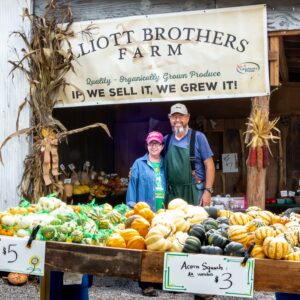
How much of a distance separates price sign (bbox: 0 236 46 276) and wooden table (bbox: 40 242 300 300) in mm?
44

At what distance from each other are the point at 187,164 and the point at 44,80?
2.16 metres

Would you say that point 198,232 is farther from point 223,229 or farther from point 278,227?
point 278,227

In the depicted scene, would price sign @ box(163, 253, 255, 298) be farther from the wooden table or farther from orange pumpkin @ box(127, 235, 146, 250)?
orange pumpkin @ box(127, 235, 146, 250)

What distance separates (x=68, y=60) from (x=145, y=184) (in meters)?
1.91

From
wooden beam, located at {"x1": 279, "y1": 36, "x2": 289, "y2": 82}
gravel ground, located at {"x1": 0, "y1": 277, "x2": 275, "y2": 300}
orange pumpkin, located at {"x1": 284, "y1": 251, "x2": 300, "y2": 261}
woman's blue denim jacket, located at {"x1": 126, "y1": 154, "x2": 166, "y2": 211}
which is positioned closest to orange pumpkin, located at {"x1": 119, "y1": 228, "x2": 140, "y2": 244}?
orange pumpkin, located at {"x1": 284, "y1": 251, "x2": 300, "y2": 261}

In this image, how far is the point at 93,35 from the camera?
645 cm

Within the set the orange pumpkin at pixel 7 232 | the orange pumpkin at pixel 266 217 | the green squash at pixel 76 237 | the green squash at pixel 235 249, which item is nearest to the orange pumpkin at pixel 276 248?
the green squash at pixel 235 249

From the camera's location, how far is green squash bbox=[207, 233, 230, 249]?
2.79 metres

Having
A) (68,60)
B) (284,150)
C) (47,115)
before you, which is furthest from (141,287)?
(284,150)

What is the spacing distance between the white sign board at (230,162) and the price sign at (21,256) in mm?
7054

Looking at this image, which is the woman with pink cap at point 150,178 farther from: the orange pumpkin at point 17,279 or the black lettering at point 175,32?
the orange pumpkin at point 17,279

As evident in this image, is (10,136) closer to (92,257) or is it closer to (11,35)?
(11,35)

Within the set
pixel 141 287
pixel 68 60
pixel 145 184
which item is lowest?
pixel 141 287

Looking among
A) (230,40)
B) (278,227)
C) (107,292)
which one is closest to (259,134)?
(230,40)
